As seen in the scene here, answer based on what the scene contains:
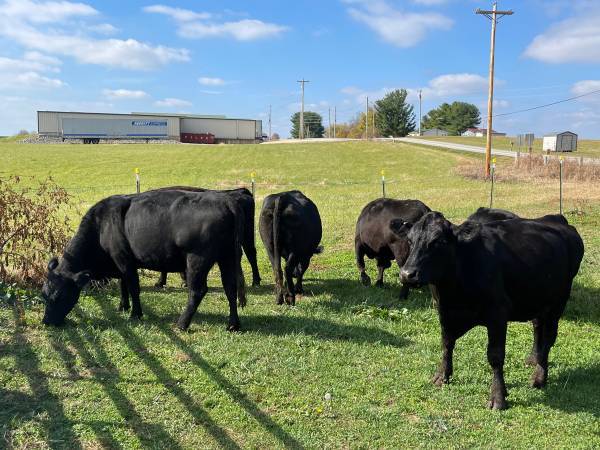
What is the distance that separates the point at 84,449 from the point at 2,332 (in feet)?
10.7

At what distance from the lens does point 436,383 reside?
5484mm

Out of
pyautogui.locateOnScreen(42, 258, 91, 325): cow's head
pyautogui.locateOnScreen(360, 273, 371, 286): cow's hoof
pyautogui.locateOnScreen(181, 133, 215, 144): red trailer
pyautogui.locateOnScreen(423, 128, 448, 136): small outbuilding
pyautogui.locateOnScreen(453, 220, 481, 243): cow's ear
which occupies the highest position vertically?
pyautogui.locateOnScreen(423, 128, 448, 136): small outbuilding

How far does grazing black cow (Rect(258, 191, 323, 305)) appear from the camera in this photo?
826 centimetres

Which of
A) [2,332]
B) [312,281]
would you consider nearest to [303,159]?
[312,281]

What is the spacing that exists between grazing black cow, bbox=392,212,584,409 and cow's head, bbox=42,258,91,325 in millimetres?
4410

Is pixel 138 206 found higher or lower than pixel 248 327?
higher

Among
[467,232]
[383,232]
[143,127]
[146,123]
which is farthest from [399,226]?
[146,123]

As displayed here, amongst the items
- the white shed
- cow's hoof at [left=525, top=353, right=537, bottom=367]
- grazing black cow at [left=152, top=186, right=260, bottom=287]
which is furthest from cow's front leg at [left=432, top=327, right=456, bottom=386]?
the white shed

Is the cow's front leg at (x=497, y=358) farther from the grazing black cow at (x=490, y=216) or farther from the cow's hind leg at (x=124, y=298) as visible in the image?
the cow's hind leg at (x=124, y=298)

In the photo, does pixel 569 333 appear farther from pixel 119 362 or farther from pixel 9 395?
pixel 9 395

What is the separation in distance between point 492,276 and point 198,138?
86283 mm

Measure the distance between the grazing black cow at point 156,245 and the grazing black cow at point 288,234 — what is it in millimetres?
886

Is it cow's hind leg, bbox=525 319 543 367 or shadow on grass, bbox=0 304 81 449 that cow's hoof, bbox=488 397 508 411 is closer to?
cow's hind leg, bbox=525 319 543 367

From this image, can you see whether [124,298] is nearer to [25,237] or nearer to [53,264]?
[53,264]
